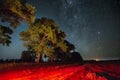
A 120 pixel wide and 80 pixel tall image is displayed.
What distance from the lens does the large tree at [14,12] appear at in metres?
23.5

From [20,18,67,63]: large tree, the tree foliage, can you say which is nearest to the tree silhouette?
[20,18,67,63]: large tree

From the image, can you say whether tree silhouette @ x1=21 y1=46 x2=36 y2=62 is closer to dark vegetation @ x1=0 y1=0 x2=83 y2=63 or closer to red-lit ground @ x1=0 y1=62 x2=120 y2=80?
dark vegetation @ x1=0 y1=0 x2=83 y2=63

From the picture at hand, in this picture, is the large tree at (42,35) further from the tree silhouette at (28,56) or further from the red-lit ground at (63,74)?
the red-lit ground at (63,74)

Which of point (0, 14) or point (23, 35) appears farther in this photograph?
point (23, 35)

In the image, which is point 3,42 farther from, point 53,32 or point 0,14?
point 53,32

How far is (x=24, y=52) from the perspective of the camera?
54094mm

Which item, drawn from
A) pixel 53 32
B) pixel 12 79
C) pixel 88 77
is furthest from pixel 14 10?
pixel 53 32

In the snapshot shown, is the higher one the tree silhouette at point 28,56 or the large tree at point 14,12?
the large tree at point 14,12

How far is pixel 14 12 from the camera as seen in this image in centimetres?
2455

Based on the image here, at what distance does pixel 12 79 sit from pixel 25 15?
1419cm

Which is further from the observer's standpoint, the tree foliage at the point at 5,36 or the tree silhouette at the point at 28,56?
the tree silhouette at the point at 28,56

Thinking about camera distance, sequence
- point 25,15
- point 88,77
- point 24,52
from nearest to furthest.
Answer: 1. point 88,77
2. point 25,15
3. point 24,52

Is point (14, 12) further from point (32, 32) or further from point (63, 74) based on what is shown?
point (32, 32)

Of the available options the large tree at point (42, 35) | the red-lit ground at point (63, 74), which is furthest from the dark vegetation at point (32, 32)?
the red-lit ground at point (63, 74)
